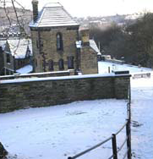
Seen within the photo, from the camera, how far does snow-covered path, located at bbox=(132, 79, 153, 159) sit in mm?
9778

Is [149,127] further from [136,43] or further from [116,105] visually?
[136,43]

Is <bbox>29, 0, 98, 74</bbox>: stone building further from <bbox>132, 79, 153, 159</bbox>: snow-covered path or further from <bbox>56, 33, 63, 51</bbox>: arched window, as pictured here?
<bbox>132, 79, 153, 159</bbox>: snow-covered path

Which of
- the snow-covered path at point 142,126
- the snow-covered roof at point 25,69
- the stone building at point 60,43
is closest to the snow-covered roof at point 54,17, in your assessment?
the stone building at point 60,43

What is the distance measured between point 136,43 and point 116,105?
47189 millimetres

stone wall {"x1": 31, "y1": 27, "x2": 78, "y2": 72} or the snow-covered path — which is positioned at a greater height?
stone wall {"x1": 31, "y1": 27, "x2": 78, "y2": 72}

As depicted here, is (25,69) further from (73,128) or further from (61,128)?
(73,128)

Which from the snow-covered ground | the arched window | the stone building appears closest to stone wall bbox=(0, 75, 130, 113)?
the snow-covered ground

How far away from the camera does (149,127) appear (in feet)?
40.6

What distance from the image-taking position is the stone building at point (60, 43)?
3650 cm

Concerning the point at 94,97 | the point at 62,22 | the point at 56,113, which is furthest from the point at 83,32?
the point at 56,113

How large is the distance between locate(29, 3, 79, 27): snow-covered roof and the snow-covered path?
18455 millimetres

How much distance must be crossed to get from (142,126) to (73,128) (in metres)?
2.22

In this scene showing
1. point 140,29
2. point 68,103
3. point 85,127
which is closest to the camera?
point 85,127

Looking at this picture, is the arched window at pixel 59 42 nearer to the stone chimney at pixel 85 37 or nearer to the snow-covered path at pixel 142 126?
the stone chimney at pixel 85 37
